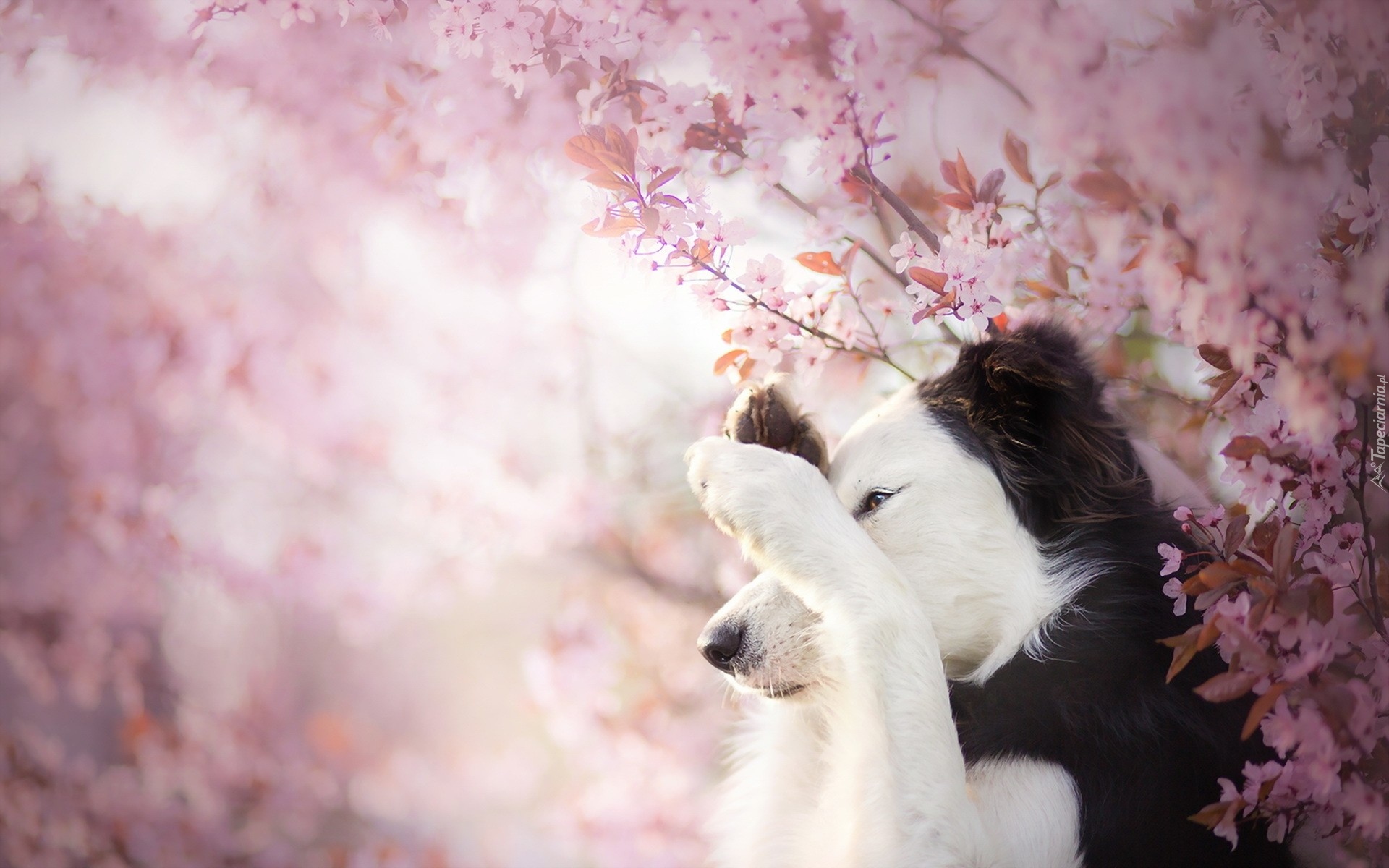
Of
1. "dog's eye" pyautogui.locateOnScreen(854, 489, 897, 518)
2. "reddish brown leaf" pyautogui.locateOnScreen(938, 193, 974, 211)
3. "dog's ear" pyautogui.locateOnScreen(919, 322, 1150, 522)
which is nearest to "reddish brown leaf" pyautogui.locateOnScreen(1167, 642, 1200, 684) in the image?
"dog's ear" pyautogui.locateOnScreen(919, 322, 1150, 522)

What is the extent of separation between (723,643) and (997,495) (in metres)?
0.45

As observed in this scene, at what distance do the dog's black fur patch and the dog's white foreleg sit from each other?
0.14 metres

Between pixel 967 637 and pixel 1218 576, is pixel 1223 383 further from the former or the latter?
pixel 967 637

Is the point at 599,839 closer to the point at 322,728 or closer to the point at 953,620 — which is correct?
the point at 322,728

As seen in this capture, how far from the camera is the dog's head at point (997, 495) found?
1070mm

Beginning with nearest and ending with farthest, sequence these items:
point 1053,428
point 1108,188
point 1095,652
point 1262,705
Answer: point 1262,705
point 1108,188
point 1095,652
point 1053,428

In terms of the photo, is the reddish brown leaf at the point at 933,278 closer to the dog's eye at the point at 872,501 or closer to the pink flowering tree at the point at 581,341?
the pink flowering tree at the point at 581,341

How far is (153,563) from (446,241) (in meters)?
1.51

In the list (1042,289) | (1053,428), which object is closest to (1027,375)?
(1053,428)

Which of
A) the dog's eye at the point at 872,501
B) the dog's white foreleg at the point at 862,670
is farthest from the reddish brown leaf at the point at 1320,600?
the dog's eye at the point at 872,501

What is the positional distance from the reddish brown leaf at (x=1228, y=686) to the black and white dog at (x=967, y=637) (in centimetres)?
17

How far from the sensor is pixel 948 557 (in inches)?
42.4

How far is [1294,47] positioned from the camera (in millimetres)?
837

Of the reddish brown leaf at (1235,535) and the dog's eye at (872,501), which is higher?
the reddish brown leaf at (1235,535)
